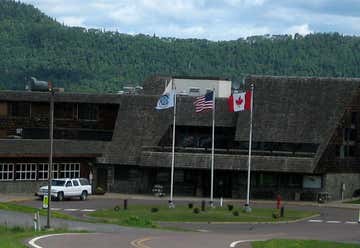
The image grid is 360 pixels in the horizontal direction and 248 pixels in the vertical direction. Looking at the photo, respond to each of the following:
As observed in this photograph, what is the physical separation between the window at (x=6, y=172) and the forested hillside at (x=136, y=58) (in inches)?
3435

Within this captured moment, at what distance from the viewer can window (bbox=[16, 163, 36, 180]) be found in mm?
76812

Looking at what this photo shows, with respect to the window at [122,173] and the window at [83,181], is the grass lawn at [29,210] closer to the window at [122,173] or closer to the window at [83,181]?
the window at [83,181]

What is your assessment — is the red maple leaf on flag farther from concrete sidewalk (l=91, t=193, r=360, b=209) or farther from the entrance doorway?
the entrance doorway

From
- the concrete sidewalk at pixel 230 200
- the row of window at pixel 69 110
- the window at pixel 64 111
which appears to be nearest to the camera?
the concrete sidewalk at pixel 230 200

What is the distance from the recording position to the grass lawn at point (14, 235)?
33.0 metres

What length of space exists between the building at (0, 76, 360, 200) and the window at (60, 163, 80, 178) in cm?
8

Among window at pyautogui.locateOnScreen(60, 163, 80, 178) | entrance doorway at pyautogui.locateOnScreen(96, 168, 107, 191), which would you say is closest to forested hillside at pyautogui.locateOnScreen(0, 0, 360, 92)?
entrance doorway at pyautogui.locateOnScreen(96, 168, 107, 191)

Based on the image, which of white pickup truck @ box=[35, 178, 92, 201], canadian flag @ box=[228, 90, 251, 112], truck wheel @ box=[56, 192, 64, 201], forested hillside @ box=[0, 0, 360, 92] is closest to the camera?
canadian flag @ box=[228, 90, 251, 112]

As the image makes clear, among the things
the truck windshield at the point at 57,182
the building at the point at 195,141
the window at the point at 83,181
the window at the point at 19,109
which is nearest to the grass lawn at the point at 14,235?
the truck windshield at the point at 57,182

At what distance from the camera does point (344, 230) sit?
5412 centimetres

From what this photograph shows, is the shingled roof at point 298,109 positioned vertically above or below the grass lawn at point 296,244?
above

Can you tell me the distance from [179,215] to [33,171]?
839 inches

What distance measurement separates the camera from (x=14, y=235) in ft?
129

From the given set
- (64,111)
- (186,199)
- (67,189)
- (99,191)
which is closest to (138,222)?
(67,189)
